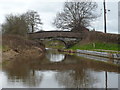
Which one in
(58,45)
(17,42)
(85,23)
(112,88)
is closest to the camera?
(112,88)

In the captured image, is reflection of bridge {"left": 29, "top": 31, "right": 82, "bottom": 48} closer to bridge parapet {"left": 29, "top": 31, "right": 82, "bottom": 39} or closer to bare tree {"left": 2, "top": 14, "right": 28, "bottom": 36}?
bridge parapet {"left": 29, "top": 31, "right": 82, "bottom": 39}

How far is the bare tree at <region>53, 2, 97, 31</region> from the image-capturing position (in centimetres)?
5678

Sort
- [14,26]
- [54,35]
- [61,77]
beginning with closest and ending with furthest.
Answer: [61,77], [14,26], [54,35]

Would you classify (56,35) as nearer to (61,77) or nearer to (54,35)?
(54,35)

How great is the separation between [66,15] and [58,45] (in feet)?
150

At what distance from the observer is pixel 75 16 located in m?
57.6

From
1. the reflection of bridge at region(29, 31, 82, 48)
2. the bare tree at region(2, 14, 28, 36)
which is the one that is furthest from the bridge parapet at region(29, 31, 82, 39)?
the bare tree at region(2, 14, 28, 36)

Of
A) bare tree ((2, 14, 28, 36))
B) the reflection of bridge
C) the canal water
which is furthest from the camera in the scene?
the reflection of bridge

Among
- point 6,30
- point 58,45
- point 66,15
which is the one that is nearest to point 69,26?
point 66,15

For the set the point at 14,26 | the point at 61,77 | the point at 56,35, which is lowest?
the point at 61,77

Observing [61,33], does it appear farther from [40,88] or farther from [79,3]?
[40,88]

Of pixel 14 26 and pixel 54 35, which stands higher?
pixel 14 26

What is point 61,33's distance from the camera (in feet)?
194

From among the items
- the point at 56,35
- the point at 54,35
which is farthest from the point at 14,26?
the point at 56,35
